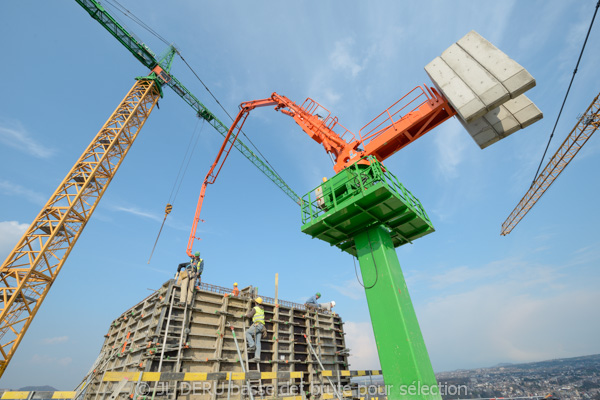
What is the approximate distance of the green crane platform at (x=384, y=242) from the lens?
668 centimetres

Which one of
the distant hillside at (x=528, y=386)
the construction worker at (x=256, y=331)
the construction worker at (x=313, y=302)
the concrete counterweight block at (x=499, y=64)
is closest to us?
the concrete counterweight block at (x=499, y=64)

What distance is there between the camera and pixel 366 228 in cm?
898

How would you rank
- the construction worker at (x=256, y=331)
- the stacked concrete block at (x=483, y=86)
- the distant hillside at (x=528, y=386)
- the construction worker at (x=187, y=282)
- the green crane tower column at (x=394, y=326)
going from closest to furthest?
the green crane tower column at (x=394, y=326) → the stacked concrete block at (x=483, y=86) → the distant hillside at (x=528, y=386) → the construction worker at (x=187, y=282) → the construction worker at (x=256, y=331)

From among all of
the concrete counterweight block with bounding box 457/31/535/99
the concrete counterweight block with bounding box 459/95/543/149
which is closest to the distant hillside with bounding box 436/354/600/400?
the concrete counterweight block with bounding box 459/95/543/149

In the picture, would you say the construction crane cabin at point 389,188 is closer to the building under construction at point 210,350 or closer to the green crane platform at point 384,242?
the green crane platform at point 384,242

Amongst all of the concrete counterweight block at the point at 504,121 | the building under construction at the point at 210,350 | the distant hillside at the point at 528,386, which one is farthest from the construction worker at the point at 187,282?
the concrete counterweight block at the point at 504,121

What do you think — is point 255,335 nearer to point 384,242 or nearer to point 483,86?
point 384,242

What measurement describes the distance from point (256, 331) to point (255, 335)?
0.19m

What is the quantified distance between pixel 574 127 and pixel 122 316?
2323 inches

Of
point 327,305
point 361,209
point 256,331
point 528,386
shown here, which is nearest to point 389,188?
point 361,209

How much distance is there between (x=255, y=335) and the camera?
1117 centimetres

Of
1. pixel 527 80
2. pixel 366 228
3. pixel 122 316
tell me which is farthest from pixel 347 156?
pixel 122 316

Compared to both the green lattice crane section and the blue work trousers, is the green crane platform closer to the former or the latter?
the green lattice crane section

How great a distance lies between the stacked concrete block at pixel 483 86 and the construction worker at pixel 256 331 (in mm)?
10676
